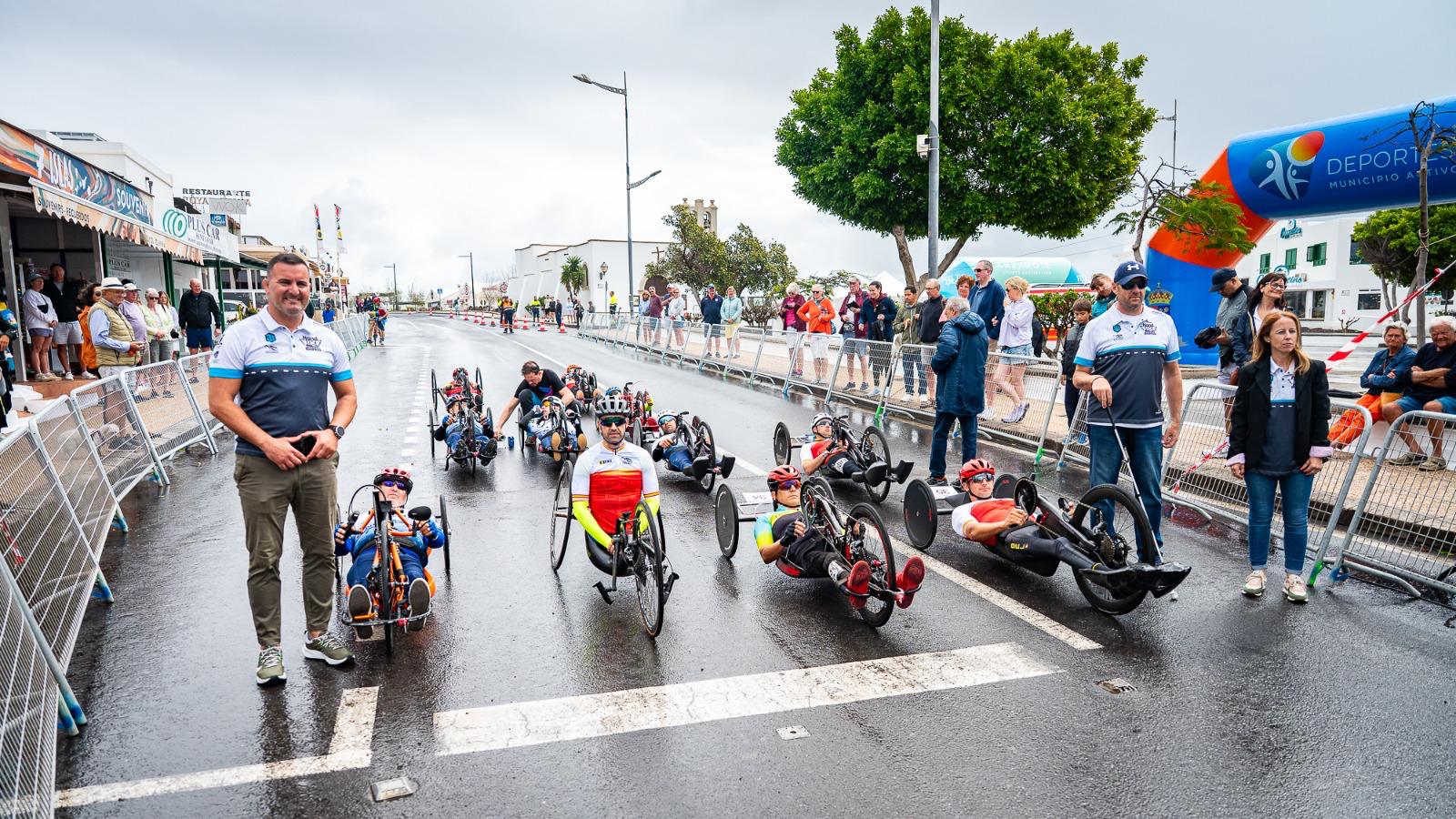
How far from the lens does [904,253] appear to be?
82.6 feet

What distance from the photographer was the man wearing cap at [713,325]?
72.4 ft

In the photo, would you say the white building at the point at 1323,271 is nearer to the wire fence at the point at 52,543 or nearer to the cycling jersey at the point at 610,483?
the cycling jersey at the point at 610,483

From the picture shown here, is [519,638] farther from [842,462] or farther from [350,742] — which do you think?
[842,462]

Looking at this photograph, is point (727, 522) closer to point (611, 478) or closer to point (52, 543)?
point (611, 478)

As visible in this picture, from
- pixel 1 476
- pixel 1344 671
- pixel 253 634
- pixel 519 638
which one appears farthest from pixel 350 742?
pixel 1344 671

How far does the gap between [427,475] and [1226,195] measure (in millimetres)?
14394

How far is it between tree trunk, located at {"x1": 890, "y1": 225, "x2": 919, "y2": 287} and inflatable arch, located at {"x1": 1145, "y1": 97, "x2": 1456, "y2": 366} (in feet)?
26.4

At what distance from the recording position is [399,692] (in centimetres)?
434

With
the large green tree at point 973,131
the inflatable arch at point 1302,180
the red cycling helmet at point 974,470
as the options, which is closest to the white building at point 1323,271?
the large green tree at point 973,131

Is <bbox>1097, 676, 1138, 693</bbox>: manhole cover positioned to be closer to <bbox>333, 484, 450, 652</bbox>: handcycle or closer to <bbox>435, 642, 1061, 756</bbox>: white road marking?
<bbox>435, 642, 1061, 756</bbox>: white road marking

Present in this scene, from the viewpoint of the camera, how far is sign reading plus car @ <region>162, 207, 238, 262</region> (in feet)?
58.1

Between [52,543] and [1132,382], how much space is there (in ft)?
22.1

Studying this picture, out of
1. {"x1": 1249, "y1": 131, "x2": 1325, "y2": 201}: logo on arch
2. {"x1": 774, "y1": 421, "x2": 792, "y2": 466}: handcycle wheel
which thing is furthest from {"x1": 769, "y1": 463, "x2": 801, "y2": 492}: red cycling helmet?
{"x1": 1249, "y1": 131, "x2": 1325, "y2": 201}: logo on arch

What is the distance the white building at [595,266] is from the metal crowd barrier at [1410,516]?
83.6 metres
